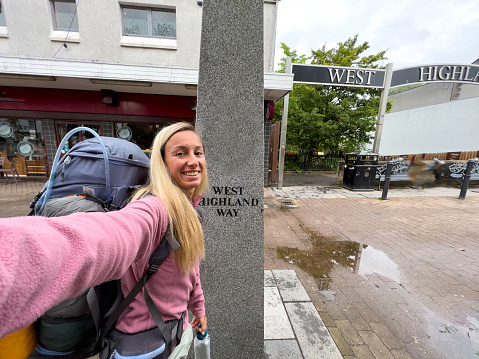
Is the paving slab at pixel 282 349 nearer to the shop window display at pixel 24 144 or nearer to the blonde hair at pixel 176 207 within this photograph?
the blonde hair at pixel 176 207

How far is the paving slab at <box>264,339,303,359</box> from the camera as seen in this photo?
2.11 metres

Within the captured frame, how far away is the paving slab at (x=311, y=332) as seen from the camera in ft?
7.00

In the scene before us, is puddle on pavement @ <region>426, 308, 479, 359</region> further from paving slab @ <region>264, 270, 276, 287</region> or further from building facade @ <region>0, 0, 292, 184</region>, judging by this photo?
building facade @ <region>0, 0, 292, 184</region>

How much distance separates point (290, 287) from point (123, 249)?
9.63 feet

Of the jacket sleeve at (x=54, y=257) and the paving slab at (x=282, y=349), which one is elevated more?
the jacket sleeve at (x=54, y=257)

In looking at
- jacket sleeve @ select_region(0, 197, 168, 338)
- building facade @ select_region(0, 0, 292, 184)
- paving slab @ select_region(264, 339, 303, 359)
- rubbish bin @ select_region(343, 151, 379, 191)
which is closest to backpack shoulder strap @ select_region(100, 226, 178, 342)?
jacket sleeve @ select_region(0, 197, 168, 338)

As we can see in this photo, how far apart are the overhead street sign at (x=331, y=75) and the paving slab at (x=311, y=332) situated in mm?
7967

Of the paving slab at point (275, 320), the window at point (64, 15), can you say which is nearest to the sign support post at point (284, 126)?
the paving slab at point (275, 320)

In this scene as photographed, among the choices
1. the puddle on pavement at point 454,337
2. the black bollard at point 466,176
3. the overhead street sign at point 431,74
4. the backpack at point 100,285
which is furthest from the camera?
the overhead street sign at point 431,74

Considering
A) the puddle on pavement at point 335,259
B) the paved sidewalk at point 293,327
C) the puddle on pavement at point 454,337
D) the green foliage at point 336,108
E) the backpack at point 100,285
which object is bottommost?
the puddle on pavement at point 335,259

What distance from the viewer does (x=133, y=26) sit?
8406 millimetres

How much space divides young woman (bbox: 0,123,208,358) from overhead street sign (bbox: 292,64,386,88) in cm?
852

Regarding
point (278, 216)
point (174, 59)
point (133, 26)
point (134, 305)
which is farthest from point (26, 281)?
point (133, 26)

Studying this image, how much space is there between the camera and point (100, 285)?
109 cm
